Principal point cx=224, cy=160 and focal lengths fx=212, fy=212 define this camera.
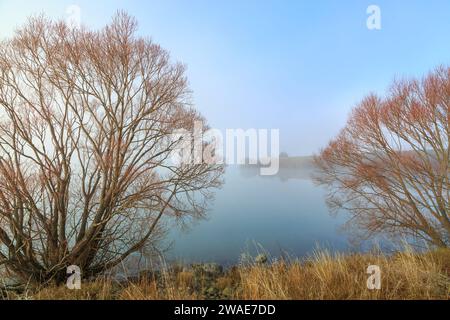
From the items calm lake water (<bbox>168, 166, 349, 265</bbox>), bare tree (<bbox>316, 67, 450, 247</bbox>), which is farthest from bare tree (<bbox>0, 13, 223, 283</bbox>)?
bare tree (<bbox>316, 67, 450, 247</bbox>)

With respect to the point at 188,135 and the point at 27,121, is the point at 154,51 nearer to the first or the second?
the point at 188,135

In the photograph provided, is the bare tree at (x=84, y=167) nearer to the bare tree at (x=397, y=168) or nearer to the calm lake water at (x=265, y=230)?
the calm lake water at (x=265, y=230)

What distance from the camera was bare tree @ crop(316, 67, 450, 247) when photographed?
27.0 ft

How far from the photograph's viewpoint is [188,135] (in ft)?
22.9

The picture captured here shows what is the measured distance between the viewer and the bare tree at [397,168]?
8242 millimetres

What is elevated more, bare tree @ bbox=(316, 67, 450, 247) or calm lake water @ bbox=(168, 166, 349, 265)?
bare tree @ bbox=(316, 67, 450, 247)

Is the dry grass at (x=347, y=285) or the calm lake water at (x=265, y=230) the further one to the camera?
the calm lake water at (x=265, y=230)

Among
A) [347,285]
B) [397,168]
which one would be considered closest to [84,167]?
[347,285]

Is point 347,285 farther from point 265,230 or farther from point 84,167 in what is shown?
point 265,230

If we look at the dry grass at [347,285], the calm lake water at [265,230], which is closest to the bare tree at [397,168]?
the calm lake water at [265,230]

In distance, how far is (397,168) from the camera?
928 cm

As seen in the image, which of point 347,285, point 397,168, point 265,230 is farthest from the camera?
point 265,230

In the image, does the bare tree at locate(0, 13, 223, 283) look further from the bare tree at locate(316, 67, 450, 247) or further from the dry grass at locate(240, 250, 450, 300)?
the bare tree at locate(316, 67, 450, 247)

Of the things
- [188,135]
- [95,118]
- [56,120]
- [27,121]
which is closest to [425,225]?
[188,135]
